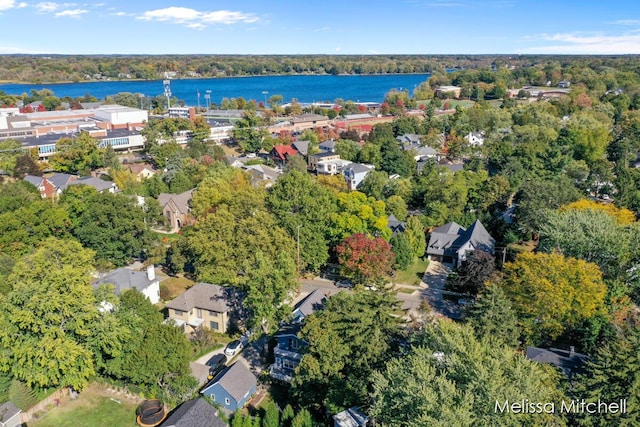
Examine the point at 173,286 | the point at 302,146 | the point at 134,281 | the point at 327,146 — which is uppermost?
the point at 302,146

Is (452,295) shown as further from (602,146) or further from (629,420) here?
(602,146)

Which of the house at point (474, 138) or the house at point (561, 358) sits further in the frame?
the house at point (474, 138)

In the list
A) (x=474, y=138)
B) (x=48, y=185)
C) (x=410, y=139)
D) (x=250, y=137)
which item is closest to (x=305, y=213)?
(x=48, y=185)

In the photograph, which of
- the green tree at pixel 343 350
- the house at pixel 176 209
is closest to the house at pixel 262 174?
the house at pixel 176 209

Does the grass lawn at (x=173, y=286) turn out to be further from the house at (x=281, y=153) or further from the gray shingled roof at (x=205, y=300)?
the house at (x=281, y=153)

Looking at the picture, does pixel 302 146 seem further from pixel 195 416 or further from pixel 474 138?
pixel 195 416

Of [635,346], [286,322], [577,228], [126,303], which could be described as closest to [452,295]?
[577,228]
